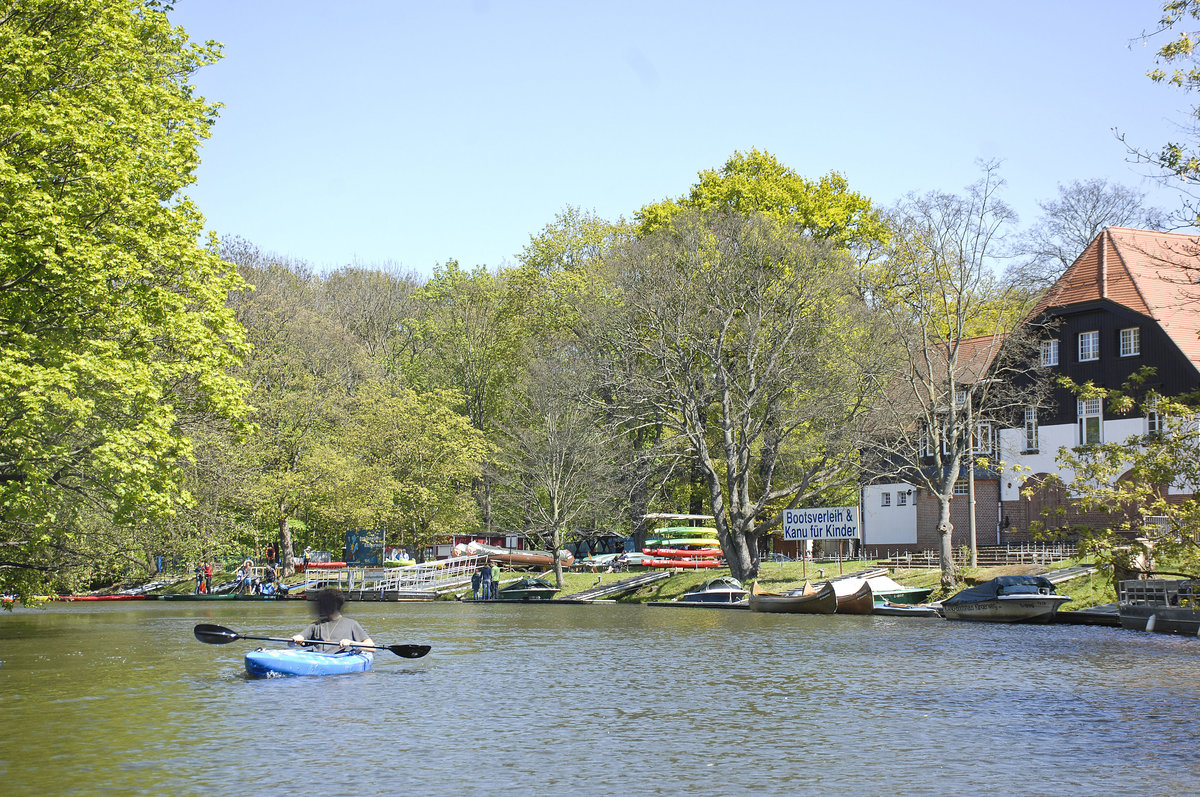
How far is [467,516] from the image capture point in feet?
249

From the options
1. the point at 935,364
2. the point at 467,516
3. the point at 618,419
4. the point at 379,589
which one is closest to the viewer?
the point at 618,419

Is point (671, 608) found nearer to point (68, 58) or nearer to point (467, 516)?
point (467, 516)

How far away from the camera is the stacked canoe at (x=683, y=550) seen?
66.6 m

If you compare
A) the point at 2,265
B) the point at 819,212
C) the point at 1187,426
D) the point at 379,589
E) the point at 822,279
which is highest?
the point at 819,212

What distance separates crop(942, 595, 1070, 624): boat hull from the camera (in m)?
39.0

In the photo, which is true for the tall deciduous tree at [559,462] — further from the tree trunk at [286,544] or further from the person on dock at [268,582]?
the person on dock at [268,582]

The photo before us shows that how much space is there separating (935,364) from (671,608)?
20.6m

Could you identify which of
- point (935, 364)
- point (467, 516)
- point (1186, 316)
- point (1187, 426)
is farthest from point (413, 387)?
point (1187, 426)

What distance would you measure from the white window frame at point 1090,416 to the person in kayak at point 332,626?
41.2 metres

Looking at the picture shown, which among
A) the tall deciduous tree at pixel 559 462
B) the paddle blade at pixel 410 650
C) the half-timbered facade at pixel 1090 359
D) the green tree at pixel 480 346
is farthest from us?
the green tree at pixel 480 346

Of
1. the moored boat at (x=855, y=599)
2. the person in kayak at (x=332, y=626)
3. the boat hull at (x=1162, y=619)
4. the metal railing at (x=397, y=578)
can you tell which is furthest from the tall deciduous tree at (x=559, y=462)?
the person in kayak at (x=332, y=626)

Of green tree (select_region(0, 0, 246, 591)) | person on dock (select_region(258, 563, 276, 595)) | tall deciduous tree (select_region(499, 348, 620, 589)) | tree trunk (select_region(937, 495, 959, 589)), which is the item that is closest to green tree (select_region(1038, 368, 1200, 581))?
tree trunk (select_region(937, 495, 959, 589))

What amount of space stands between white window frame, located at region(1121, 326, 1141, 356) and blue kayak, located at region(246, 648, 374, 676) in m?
42.8

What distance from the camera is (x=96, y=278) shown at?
25094 millimetres
